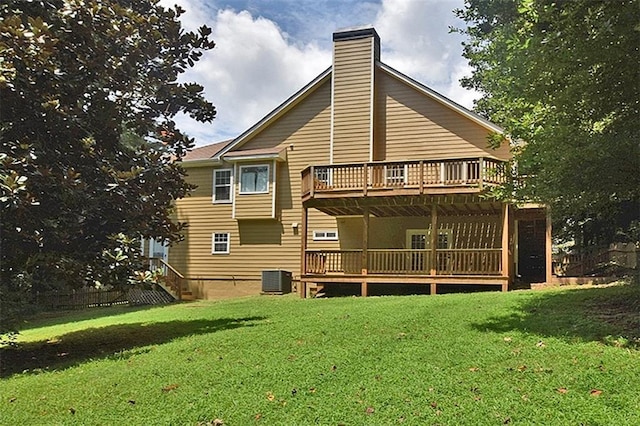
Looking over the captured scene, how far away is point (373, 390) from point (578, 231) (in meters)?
17.5

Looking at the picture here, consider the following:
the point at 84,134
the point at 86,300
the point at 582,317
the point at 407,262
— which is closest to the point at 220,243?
the point at 86,300

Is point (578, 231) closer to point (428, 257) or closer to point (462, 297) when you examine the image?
point (428, 257)

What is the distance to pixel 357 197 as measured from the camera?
47.7 feet

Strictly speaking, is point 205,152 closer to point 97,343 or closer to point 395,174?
point 395,174

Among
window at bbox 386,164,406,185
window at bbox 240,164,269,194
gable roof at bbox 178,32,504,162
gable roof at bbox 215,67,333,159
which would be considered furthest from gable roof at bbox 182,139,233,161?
window at bbox 386,164,406,185

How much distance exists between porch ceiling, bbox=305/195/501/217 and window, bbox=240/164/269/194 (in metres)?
2.90

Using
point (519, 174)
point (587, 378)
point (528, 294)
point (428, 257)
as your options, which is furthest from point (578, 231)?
point (587, 378)

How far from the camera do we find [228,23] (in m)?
11.3

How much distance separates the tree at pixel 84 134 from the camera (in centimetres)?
737

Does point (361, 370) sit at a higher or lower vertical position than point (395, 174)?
lower

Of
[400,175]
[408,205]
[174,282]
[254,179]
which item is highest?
[254,179]

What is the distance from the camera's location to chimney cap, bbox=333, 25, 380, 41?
1798cm

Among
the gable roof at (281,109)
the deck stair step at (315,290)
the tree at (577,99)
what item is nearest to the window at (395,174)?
the deck stair step at (315,290)

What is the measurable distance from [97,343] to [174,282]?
9.97m
